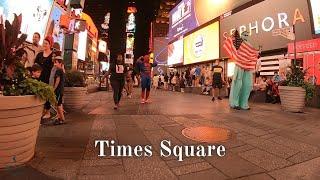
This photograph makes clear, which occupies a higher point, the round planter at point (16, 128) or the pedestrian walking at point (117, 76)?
the pedestrian walking at point (117, 76)

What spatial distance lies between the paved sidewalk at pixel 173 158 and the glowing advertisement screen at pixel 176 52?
82.2 ft

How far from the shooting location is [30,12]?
33.1 feet

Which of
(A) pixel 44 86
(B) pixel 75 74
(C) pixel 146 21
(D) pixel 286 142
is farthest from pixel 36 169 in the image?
(C) pixel 146 21

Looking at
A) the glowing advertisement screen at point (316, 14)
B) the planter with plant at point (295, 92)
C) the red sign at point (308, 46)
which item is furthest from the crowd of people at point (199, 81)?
the planter with plant at point (295, 92)

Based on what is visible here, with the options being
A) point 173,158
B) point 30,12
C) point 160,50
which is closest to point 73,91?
point 30,12

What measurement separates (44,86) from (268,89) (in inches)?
439

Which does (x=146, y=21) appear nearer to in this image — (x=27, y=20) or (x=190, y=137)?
(x=27, y=20)

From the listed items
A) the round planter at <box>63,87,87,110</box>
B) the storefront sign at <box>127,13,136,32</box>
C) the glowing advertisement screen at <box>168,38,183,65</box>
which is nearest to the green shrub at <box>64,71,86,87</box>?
the round planter at <box>63,87,87,110</box>

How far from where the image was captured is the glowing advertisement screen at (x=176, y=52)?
104 ft

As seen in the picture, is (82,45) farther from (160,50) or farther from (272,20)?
(160,50)

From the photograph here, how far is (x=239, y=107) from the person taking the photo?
31.9 ft

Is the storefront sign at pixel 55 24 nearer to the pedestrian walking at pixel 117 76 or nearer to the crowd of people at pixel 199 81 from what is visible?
the pedestrian walking at pixel 117 76

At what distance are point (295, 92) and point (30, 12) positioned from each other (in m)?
8.53

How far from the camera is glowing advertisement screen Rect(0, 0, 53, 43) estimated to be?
348 inches
